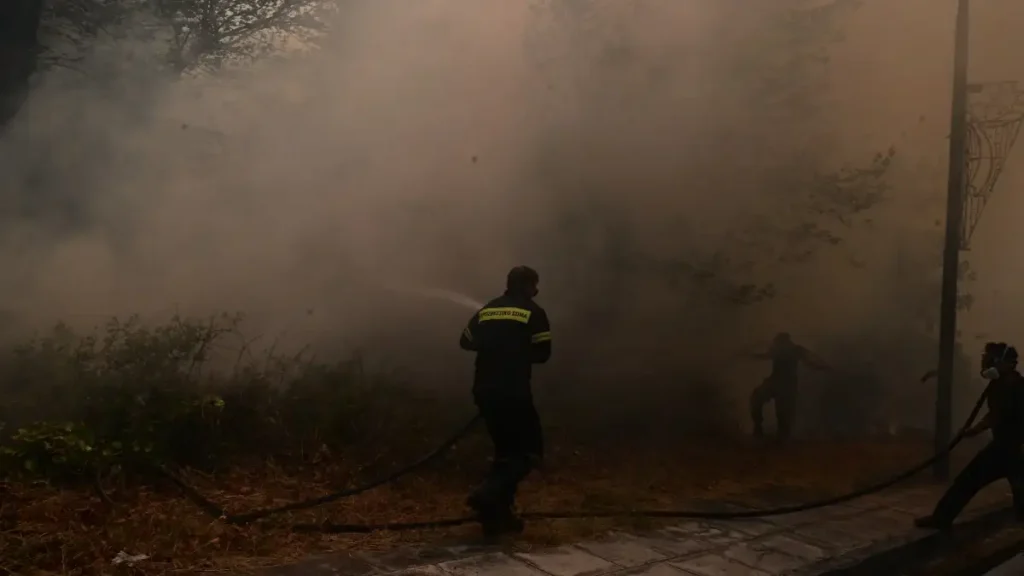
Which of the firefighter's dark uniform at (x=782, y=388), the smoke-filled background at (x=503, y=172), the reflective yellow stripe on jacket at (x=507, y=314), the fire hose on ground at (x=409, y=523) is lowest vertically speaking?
the fire hose on ground at (x=409, y=523)

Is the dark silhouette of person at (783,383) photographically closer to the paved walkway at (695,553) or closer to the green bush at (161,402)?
the paved walkway at (695,553)

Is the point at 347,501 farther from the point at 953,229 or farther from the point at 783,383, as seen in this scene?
the point at 953,229

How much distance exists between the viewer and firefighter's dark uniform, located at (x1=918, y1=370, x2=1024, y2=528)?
4562 mm

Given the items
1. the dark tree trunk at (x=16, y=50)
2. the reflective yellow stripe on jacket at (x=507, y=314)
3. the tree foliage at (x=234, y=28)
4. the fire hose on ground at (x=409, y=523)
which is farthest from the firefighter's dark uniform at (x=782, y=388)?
the dark tree trunk at (x=16, y=50)

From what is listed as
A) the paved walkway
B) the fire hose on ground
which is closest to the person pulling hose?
the fire hose on ground

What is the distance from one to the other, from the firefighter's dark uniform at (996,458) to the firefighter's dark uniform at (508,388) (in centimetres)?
253

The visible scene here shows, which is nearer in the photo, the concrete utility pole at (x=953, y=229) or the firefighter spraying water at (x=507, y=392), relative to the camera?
the firefighter spraying water at (x=507, y=392)

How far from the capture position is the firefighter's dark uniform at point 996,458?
4.56 m

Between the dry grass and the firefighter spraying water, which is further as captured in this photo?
the firefighter spraying water

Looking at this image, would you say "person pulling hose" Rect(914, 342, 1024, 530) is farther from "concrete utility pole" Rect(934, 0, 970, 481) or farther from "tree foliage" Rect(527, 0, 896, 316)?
"tree foliage" Rect(527, 0, 896, 316)

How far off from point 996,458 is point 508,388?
297 cm

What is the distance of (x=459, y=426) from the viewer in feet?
17.1

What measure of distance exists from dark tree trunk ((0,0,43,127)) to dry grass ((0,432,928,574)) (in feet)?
10.5

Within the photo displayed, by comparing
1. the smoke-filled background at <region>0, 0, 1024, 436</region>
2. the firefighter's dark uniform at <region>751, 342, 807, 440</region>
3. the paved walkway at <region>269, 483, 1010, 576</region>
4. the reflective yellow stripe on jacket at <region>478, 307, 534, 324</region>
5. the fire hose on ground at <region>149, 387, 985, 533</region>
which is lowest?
the paved walkway at <region>269, 483, 1010, 576</region>
